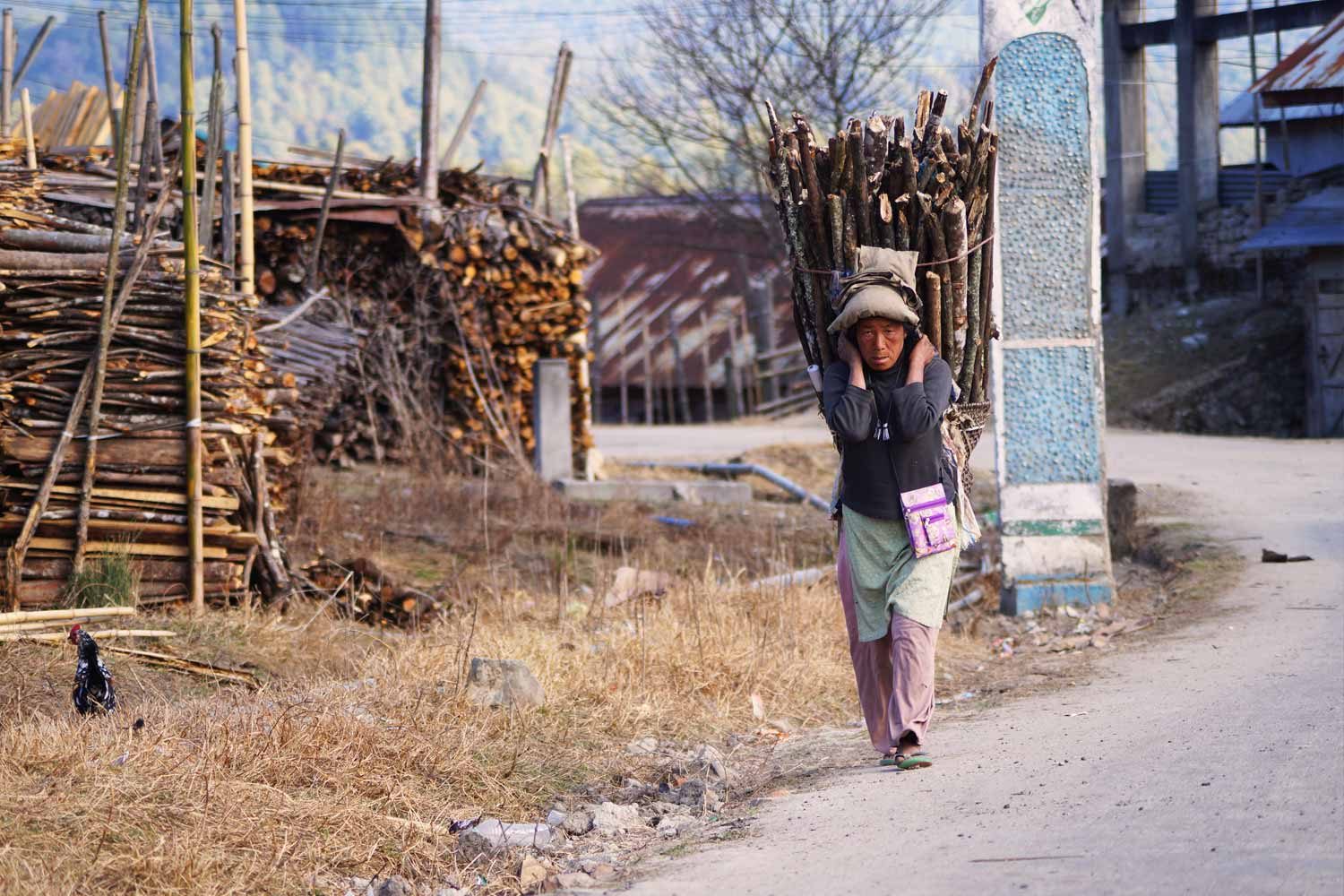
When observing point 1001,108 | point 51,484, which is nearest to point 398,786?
point 51,484

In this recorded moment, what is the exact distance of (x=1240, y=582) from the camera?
820 centimetres

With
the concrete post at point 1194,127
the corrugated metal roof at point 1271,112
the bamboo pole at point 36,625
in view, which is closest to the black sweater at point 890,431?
the bamboo pole at point 36,625

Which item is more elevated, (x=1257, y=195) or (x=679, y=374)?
(x=1257, y=195)

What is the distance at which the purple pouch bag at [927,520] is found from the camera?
4703 millimetres

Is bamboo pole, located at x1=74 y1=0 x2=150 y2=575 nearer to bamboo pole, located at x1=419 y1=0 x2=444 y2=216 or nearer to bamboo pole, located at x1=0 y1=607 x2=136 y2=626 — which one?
bamboo pole, located at x1=0 y1=607 x2=136 y2=626

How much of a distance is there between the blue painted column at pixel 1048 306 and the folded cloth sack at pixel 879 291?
3.15 meters

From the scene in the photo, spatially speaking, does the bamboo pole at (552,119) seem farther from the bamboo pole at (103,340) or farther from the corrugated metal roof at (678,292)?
the corrugated metal roof at (678,292)

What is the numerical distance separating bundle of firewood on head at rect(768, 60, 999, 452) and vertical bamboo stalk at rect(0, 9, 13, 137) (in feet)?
26.0

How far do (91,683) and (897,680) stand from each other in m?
2.84

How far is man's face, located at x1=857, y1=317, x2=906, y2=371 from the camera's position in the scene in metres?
4.76

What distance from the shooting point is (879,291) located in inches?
187

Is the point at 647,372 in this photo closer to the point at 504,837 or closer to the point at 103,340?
the point at 103,340

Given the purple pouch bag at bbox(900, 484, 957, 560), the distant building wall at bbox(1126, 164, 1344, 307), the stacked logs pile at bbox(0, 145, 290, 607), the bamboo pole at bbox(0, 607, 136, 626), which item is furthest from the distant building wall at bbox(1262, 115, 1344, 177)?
the bamboo pole at bbox(0, 607, 136, 626)

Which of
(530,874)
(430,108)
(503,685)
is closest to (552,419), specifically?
(430,108)
